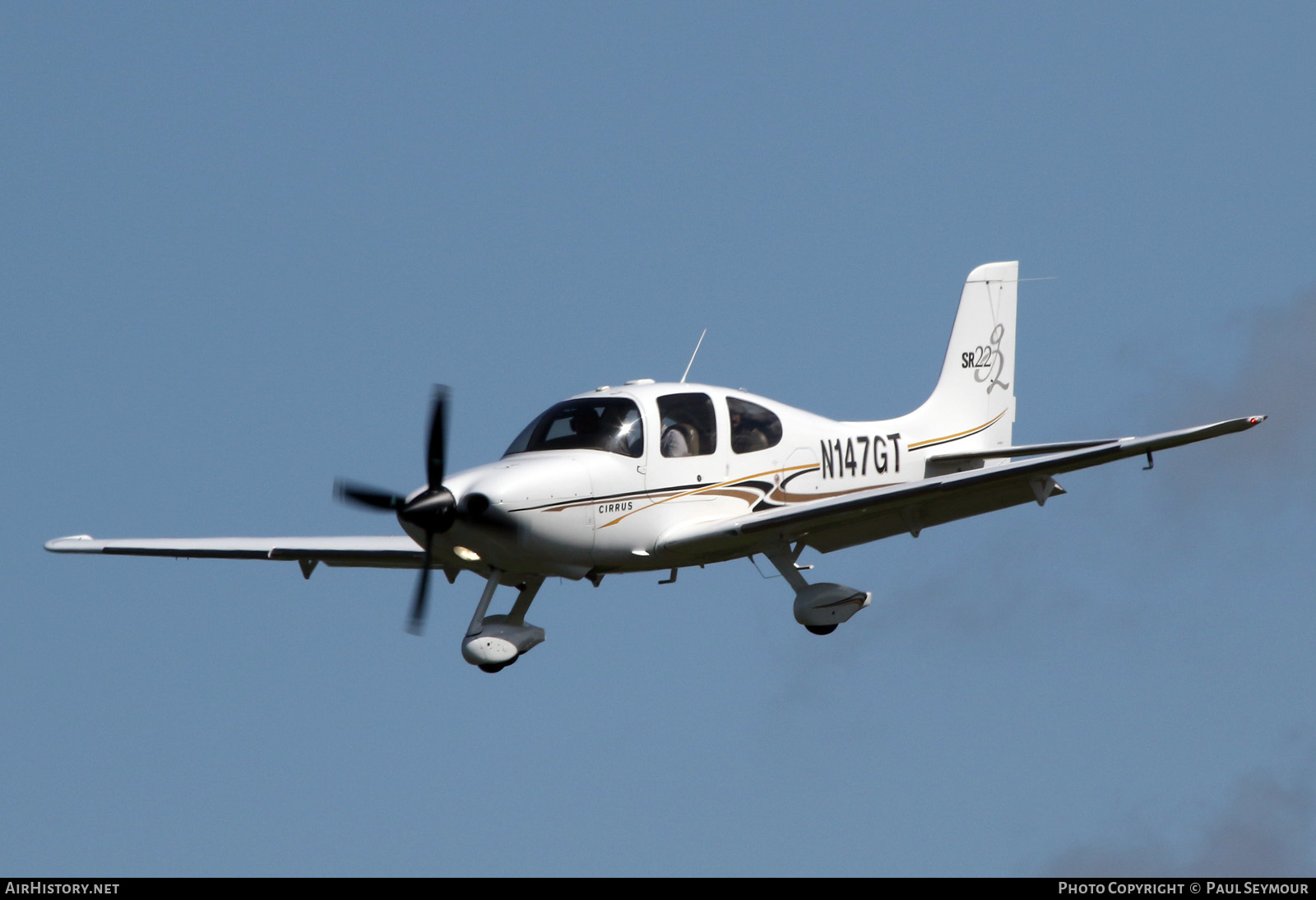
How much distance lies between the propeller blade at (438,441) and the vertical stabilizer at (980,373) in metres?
6.97

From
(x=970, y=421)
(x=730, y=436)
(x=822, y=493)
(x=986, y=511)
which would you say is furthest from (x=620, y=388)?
(x=970, y=421)

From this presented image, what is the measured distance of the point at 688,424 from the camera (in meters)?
18.8

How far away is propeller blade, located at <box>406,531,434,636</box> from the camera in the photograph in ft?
55.9

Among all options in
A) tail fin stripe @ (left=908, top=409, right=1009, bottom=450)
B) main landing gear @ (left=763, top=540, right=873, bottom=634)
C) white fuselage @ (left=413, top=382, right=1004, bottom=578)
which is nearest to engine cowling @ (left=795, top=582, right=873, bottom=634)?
main landing gear @ (left=763, top=540, right=873, bottom=634)

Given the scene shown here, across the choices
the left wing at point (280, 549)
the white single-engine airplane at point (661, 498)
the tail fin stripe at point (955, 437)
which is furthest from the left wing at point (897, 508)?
the left wing at point (280, 549)

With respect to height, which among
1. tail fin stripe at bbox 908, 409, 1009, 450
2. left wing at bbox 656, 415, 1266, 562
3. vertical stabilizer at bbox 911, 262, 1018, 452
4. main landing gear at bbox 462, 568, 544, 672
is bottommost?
main landing gear at bbox 462, 568, 544, 672

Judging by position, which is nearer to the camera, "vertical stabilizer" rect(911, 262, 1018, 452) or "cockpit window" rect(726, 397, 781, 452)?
"cockpit window" rect(726, 397, 781, 452)

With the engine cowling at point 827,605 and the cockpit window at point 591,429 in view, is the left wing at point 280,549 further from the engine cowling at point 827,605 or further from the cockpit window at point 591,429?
the engine cowling at point 827,605

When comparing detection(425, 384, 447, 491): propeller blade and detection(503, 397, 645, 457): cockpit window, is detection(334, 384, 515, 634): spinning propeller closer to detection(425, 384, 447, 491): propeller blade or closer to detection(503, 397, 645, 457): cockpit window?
detection(425, 384, 447, 491): propeller blade

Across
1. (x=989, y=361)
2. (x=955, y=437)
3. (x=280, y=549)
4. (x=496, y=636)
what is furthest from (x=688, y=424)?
(x=989, y=361)

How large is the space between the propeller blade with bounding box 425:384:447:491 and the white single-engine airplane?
17mm

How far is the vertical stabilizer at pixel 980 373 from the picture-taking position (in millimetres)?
22250
